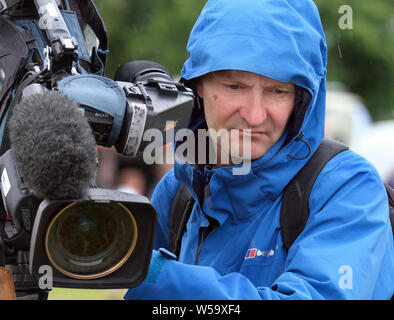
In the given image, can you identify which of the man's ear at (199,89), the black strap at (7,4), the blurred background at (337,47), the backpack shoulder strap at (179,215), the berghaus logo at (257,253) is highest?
the black strap at (7,4)

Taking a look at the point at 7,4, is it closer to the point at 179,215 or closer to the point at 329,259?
the point at 179,215

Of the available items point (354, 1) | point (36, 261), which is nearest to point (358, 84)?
point (354, 1)

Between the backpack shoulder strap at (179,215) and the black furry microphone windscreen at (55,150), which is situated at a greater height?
the black furry microphone windscreen at (55,150)

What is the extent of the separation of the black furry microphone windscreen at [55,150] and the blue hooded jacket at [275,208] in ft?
1.46

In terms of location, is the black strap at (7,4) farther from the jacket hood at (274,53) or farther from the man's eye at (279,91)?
the man's eye at (279,91)

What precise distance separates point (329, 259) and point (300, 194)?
0.32 meters

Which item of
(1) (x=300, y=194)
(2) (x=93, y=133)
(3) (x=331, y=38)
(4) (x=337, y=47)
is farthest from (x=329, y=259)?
(4) (x=337, y=47)

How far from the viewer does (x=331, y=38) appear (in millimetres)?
13297

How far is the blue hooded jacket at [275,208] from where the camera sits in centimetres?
195

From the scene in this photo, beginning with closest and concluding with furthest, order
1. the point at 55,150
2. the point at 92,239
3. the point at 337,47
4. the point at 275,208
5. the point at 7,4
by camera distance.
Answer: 1. the point at 55,150
2. the point at 92,239
3. the point at 7,4
4. the point at 275,208
5. the point at 337,47

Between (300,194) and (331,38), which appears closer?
(300,194)

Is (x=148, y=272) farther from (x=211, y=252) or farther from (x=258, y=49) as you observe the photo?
(x=258, y=49)

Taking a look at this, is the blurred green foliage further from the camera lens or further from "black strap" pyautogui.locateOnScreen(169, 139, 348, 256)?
the camera lens

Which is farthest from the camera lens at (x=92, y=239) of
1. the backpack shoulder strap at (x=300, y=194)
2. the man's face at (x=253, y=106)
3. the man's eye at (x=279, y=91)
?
the man's eye at (x=279, y=91)
